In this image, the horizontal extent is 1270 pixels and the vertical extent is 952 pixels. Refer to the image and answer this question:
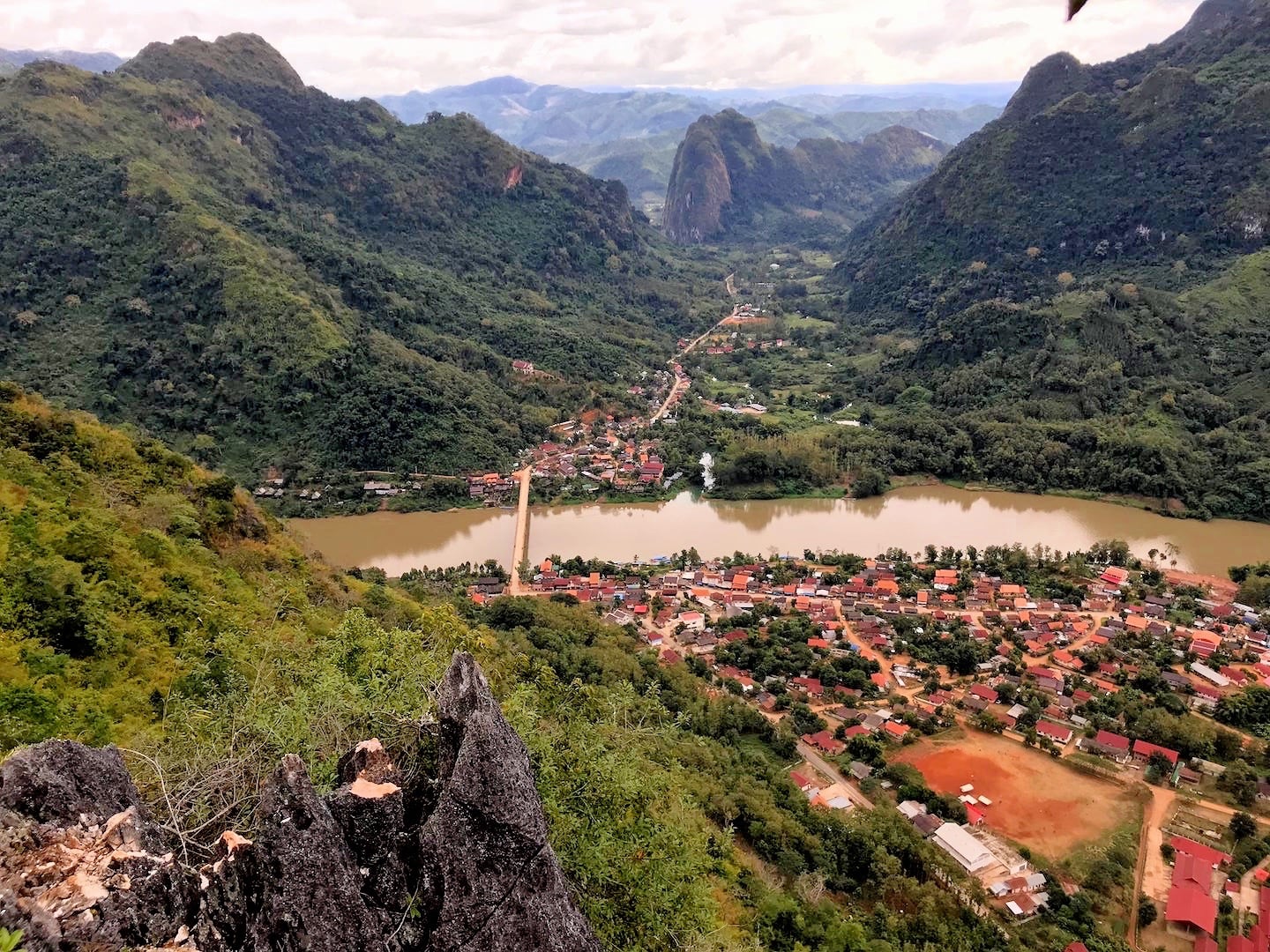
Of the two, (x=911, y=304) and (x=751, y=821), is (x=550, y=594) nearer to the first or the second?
(x=751, y=821)

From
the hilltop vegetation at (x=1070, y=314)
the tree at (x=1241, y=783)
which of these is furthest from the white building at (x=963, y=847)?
the hilltop vegetation at (x=1070, y=314)

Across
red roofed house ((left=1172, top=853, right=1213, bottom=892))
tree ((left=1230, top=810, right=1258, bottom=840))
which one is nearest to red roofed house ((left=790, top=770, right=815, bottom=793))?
red roofed house ((left=1172, top=853, right=1213, bottom=892))

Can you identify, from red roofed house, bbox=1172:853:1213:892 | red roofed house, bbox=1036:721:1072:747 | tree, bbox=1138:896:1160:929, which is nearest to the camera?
tree, bbox=1138:896:1160:929

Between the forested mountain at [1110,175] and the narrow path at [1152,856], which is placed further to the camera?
the forested mountain at [1110,175]

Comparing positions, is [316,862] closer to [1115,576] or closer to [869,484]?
[1115,576]

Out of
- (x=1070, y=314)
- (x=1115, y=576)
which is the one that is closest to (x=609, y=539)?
(x=1115, y=576)

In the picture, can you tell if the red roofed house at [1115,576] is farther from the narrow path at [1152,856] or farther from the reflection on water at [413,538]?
the reflection on water at [413,538]

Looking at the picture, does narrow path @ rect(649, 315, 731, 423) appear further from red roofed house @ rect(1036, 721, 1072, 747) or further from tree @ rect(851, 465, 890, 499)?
red roofed house @ rect(1036, 721, 1072, 747)
